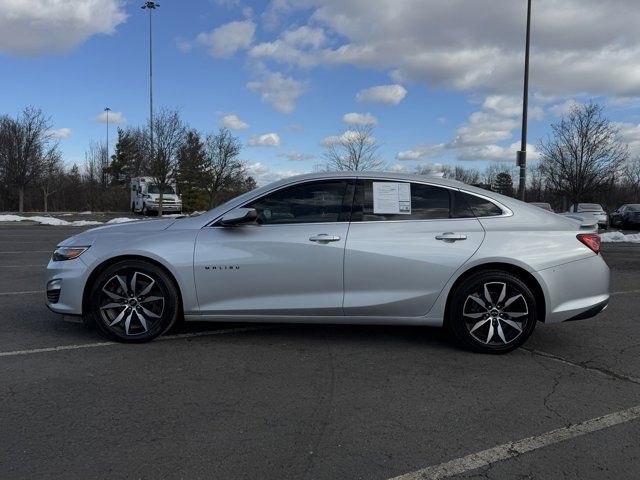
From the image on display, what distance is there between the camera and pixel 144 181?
115 feet

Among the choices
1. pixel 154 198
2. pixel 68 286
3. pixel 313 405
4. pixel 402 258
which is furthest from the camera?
pixel 154 198

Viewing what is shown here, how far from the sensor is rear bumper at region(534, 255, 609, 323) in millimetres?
4602

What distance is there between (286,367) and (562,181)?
29.8 meters

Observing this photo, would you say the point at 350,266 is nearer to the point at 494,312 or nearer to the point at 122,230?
the point at 494,312

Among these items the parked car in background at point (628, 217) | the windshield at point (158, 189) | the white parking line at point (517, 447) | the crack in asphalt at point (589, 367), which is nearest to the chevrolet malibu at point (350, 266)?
the crack in asphalt at point (589, 367)

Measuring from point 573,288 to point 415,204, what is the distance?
5.15 ft

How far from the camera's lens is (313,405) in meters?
3.60

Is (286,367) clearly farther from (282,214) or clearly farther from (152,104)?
(152,104)

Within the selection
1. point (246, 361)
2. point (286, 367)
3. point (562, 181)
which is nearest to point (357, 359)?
point (286, 367)

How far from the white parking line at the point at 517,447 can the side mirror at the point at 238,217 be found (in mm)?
2610

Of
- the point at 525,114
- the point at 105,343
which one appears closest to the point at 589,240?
the point at 105,343

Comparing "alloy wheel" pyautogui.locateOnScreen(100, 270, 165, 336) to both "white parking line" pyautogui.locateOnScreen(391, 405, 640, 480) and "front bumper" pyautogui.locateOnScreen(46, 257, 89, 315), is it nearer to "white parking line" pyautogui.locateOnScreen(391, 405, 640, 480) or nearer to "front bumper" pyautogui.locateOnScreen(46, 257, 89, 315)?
"front bumper" pyautogui.locateOnScreen(46, 257, 89, 315)

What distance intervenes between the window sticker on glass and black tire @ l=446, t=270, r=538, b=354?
876 millimetres

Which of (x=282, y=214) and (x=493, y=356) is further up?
(x=282, y=214)
